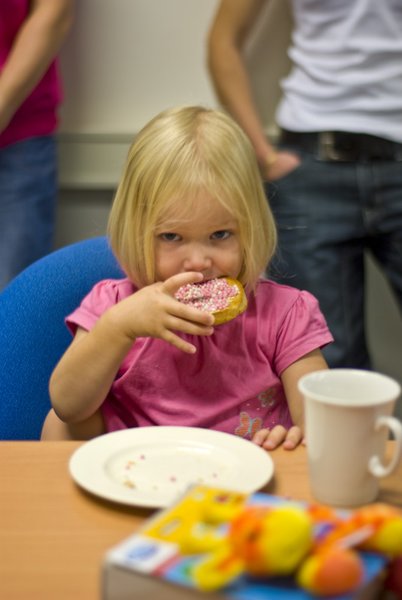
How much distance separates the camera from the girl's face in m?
1.46

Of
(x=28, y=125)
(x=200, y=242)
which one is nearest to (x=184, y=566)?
(x=200, y=242)

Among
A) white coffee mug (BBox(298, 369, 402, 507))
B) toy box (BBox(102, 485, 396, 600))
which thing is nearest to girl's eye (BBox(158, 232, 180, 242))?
white coffee mug (BBox(298, 369, 402, 507))

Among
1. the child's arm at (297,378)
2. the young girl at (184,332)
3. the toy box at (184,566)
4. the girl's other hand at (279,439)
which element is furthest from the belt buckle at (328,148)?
the toy box at (184,566)

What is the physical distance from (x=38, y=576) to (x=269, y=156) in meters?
1.54

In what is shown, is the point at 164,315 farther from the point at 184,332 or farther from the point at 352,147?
the point at 352,147

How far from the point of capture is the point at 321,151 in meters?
2.21

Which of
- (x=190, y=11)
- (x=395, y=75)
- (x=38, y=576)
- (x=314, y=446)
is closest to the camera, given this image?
(x=38, y=576)

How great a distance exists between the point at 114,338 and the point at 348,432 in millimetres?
493

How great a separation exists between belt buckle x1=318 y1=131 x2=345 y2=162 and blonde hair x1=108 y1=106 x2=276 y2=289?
2.17ft

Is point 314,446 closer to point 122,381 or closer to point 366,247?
point 122,381

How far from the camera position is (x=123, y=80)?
2.61 metres

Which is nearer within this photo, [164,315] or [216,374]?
[164,315]

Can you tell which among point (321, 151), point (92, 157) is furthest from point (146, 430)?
point (92, 157)

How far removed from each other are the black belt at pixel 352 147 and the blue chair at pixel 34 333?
730mm
